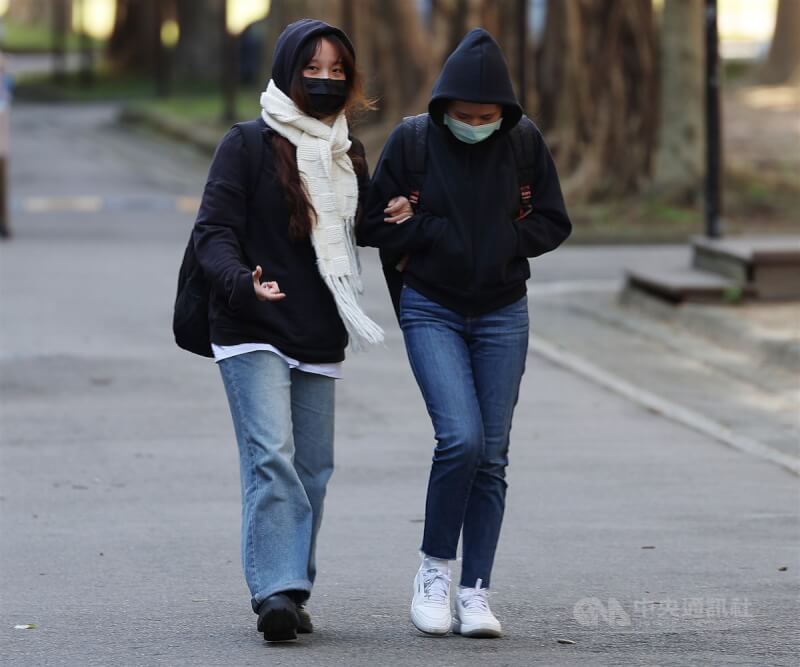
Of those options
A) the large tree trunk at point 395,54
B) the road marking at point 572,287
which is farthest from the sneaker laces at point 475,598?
the large tree trunk at point 395,54

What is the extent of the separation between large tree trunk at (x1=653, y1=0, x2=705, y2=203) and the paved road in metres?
8.36

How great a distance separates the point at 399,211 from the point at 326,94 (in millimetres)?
408

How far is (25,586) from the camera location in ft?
21.3

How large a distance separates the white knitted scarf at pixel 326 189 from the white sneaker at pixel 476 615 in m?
0.83

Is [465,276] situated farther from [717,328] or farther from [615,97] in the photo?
[615,97]

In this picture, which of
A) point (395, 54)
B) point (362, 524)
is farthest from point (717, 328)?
point (395, 54)

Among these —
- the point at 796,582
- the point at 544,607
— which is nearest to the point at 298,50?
the point at 544,607

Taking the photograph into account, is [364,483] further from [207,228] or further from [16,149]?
[16,149]

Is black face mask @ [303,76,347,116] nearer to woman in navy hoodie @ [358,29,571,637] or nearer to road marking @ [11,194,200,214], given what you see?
woman in navy hoodie @ [358,29,571,637]

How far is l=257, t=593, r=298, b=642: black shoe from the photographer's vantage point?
5547 millimetres

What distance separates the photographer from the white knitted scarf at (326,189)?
5.61 metres

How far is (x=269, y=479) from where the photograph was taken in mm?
5578

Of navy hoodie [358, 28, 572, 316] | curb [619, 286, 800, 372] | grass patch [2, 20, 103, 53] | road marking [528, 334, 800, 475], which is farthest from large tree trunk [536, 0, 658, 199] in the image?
grass patch [2, 20, 103, 53]

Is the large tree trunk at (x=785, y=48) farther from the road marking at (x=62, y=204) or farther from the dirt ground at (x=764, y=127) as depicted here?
the road marking at (x=62, y=204)
